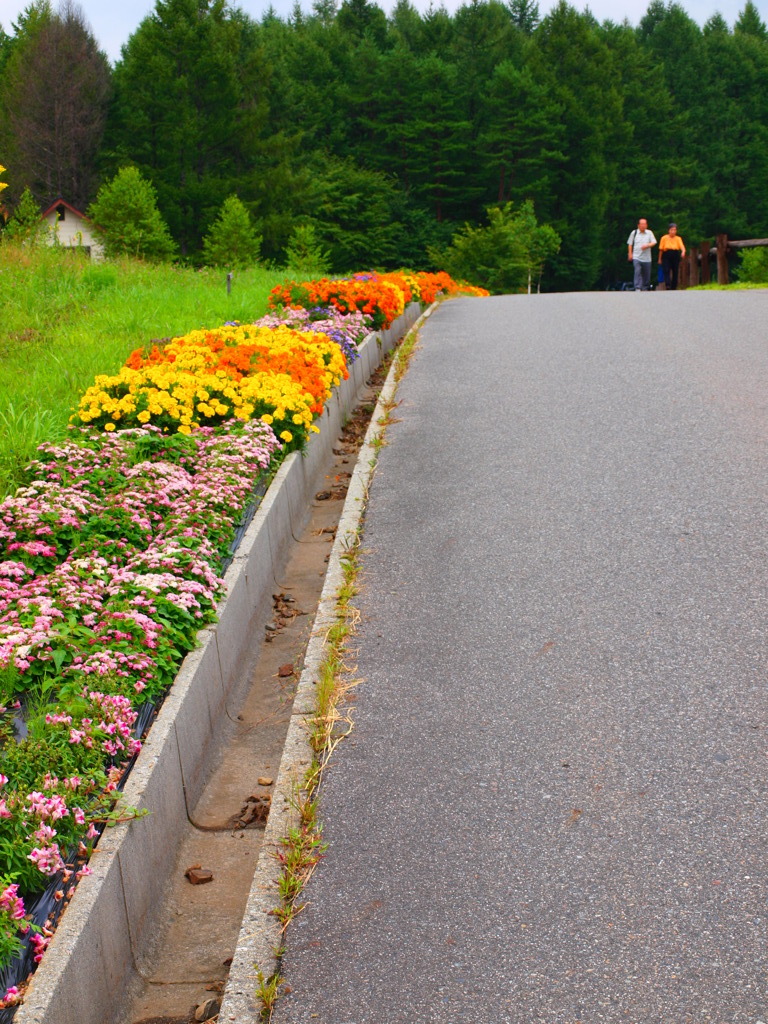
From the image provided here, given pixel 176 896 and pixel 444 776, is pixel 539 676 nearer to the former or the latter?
pixel 444 776

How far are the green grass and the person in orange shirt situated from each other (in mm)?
9805

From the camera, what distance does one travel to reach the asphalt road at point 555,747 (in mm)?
2559

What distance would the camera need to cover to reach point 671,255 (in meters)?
22.0

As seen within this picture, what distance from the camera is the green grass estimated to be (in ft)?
20.4

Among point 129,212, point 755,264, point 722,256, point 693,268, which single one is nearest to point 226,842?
point 722,256

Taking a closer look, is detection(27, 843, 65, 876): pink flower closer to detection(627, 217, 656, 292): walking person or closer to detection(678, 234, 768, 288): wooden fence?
detection(627, 217, 656, 292): walking person

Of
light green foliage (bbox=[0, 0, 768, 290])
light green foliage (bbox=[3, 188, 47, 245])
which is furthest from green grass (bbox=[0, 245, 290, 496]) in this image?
light green foliage (bbox=[0, 0, 768, 290])

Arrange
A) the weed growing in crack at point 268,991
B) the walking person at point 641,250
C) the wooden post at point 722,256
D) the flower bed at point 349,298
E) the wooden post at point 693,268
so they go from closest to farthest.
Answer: the weed growing in crack at point 268,991, the flower bed at point 349,298, the walking person at point 641,250, the wooden post at point 722,256, the wooden post at point 693,268

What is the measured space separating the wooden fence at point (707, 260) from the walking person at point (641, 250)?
77.9 inches

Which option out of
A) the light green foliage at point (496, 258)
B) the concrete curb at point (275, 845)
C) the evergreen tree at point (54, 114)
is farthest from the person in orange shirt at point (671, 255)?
the evergreen tree at point (54, 114)

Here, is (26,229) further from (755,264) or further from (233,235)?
(233,235)

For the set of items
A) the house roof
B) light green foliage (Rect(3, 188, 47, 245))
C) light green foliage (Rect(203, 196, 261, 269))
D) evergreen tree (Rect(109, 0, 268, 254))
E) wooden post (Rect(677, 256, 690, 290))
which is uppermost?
evergreen tree (Rect(109, 0, 268, 254))

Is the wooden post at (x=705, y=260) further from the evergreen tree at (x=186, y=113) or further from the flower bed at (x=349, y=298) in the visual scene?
the evergreen tree at (x=186, y=113)

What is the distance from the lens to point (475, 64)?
6378cm
